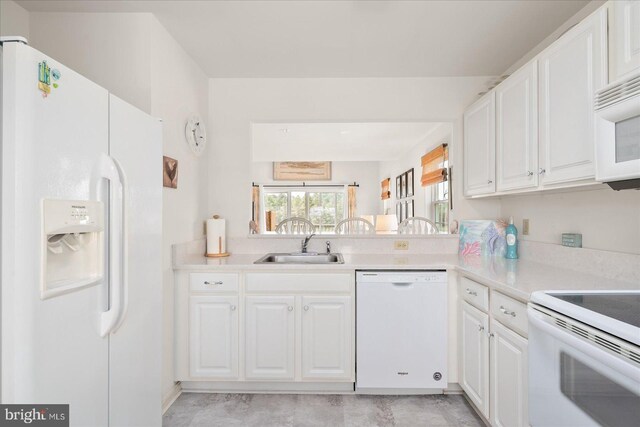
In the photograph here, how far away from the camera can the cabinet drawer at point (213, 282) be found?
A: 7.11ft

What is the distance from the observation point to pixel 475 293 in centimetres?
189

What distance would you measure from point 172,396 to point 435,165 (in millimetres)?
3566

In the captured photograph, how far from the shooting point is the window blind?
12.5ft

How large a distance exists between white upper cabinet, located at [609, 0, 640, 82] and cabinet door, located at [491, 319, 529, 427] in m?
1.12

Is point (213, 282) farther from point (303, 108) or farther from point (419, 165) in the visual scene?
point (419, 165)

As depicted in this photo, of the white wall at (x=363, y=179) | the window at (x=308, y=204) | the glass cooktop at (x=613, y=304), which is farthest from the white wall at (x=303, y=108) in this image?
the white wall at (x=363, y=179)

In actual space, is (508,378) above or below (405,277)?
below

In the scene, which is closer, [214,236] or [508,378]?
[508,378]

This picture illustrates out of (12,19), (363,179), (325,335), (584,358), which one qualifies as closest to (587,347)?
(584,358)

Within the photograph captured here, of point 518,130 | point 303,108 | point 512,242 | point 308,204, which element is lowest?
point 512,242

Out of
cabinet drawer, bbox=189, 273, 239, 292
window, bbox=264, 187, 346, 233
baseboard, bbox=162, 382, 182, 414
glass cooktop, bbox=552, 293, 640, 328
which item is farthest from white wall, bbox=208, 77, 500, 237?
window, bbox=264, 187, 346, 233

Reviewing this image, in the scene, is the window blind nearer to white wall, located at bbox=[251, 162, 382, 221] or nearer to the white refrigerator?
white wall, located at bbox=[251, 162, 382, 221]

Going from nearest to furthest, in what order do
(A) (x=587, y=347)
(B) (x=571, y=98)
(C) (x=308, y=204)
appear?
1. (A) (x=587, y=347)
2. (B) (x=571, y=98)
3. (C) (x=308, y=204)

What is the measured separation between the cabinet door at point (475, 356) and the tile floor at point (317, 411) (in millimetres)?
179
